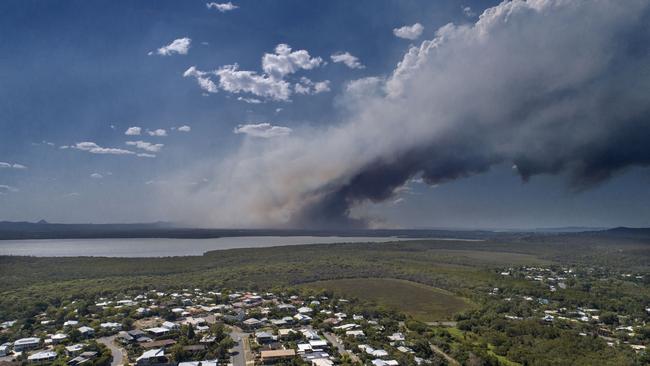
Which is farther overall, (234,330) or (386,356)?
(234,330)

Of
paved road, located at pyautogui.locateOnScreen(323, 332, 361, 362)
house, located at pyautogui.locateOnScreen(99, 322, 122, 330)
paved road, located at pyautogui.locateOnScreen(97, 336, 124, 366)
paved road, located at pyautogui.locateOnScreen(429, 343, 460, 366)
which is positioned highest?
house, located at pyautogui.locateOnScreen(99, 322, 122, 330)


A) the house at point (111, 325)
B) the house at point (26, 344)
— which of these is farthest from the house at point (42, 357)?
the house at point (111, 325)

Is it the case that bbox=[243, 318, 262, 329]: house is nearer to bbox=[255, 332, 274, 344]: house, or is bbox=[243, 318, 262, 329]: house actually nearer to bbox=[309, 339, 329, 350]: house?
bbox=[255, 332, 274, 344]: house

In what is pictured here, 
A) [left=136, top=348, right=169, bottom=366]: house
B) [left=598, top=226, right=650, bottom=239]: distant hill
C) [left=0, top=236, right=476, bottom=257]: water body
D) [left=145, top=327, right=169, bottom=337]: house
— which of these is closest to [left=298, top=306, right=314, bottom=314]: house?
[left=145, top=327, right=169, bottom=337]: house

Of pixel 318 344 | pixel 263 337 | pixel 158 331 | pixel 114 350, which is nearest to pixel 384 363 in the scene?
pixel 318 344

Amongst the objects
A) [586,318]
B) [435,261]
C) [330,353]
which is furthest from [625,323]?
[435,261]

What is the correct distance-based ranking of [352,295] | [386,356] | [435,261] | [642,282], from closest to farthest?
[386,356]
[352,295]
[642,282]
[435,261]

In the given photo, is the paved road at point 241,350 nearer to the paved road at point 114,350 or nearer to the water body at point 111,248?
the paved road at point 114,350

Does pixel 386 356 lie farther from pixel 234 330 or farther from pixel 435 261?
pixel 435 261
